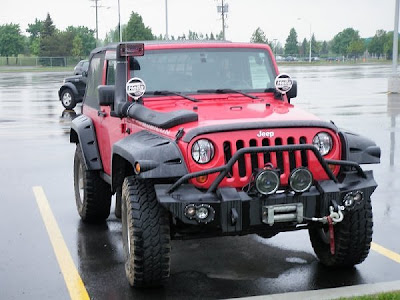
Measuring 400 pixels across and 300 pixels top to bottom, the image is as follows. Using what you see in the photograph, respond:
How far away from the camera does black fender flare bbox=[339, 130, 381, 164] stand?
556cm

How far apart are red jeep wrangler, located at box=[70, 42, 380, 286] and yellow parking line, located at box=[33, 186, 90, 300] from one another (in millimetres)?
429

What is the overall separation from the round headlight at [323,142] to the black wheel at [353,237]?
503 millimetres

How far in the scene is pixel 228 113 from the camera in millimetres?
5848

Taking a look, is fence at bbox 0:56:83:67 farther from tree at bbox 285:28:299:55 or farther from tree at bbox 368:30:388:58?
tree at bbox 368:30:388:58

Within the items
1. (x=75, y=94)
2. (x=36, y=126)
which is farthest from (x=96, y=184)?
(x=75, y=94)

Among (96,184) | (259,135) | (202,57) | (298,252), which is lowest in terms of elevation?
(298,252)

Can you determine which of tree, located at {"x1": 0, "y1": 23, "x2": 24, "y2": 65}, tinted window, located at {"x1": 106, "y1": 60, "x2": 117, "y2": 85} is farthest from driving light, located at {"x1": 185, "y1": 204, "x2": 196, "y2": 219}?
tree, located at {"x1": 0, "y1": 23, "x2": 24, "y2": 65}

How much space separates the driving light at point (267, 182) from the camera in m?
5.02

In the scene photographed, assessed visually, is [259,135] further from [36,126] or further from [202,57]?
[36,126]

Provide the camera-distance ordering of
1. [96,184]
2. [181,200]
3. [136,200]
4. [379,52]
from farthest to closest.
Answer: [379,52]
[96,184]
[136,200]
[181,200]

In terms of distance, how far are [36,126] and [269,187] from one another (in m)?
13.8

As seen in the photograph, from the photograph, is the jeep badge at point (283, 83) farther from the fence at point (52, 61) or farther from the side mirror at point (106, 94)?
the fence at point (52, 61)

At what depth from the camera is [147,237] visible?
5.27m

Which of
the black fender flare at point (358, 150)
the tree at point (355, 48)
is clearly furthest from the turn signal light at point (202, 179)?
the tree at point (355, 48)
